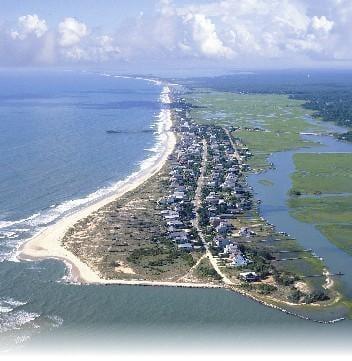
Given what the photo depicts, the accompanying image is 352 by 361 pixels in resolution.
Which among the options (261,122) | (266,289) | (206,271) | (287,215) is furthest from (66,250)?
(261,122)

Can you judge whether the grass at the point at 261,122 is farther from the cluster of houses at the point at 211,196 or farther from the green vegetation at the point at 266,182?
the green vegetation at the point at 266,182

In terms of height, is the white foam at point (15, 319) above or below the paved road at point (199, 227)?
below

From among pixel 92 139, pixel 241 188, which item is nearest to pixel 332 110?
pixel 92 139

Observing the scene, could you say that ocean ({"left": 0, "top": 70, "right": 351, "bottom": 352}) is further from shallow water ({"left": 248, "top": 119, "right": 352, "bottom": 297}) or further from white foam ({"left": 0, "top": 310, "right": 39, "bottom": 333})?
shallow water ({"left": 248, "top": 119, "right": 352, "bottom": 297})

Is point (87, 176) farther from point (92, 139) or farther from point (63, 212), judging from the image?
point (92, 139)

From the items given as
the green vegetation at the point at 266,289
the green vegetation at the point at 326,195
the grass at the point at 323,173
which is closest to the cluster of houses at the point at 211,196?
the green vegetation at the point at 266,289

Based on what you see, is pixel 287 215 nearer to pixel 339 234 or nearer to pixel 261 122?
pixel 339 234

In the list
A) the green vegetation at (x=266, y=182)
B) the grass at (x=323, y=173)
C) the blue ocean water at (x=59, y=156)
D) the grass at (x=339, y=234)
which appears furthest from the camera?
the green vegetation at (x=266, y=182)
